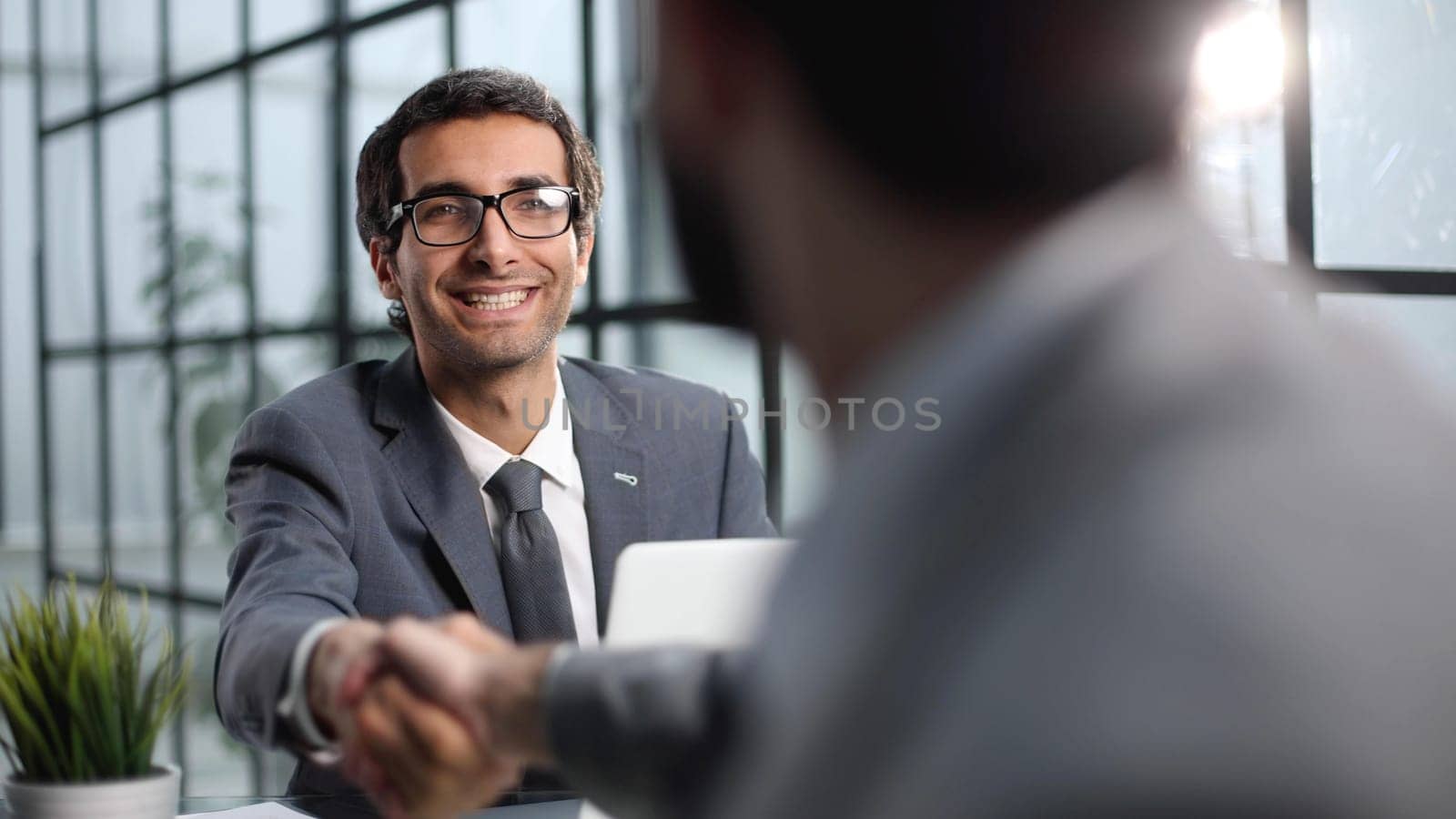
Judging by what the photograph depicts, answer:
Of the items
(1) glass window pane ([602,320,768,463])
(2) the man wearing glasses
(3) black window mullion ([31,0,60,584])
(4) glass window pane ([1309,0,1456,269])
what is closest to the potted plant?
(2) the man wearing glasses

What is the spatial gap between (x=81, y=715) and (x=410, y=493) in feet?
3.14

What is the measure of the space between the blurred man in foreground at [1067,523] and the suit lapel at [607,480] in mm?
1373

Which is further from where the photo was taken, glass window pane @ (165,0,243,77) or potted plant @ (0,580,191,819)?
glass window pane @ (165,0,243,77)

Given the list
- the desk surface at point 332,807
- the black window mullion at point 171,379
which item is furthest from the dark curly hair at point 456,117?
the black window mullion at point 171,379

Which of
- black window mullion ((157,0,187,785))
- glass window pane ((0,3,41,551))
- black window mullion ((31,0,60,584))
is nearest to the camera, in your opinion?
black window mullion ((157,0,187,785))

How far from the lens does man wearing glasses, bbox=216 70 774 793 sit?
1.82 m

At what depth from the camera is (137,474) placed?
21.4 ft

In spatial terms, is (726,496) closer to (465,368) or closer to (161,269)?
(465,368)

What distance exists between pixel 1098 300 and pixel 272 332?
5.14 metres

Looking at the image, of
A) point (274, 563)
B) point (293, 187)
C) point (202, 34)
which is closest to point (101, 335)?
point (202, 34)

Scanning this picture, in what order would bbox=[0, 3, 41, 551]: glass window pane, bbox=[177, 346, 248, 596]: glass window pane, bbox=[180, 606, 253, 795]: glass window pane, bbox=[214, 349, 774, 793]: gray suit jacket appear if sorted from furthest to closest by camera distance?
bbox=[0, 3, 41, 551]: glass window pane < bbox=[180, 606, 253, 795]: glass window pane < bbox=[177, 346, 248, 596]: glass window pane < bbox=[214, 349, 774, 793]: gray suit jacket

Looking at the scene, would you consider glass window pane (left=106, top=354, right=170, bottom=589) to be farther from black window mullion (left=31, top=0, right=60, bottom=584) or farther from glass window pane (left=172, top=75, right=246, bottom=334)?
black window mullion (left=31, top=0, right=60, bottom=584)

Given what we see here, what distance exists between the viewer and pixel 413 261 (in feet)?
7.00

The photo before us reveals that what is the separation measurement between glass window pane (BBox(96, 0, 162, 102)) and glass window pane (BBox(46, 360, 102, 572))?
1435 mm
